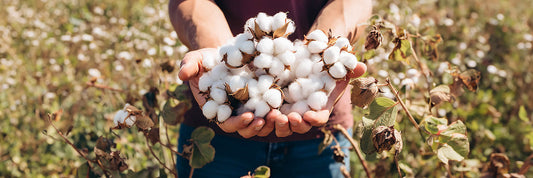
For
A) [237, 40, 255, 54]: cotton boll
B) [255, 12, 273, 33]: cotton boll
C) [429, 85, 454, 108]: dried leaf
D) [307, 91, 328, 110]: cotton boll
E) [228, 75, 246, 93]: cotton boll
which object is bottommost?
[429, 85, 454, 108]: dried leaf

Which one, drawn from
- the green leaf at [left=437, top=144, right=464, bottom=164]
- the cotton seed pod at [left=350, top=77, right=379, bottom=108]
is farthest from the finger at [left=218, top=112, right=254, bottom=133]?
the green leaf at [left=437, top=144, right=464, bottom=164]

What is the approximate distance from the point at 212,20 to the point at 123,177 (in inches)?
17.2

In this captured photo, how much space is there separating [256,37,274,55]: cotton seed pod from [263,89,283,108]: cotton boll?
0.07 m

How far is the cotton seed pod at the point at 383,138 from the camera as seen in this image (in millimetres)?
827

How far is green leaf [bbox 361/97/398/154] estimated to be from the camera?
888 millimetres

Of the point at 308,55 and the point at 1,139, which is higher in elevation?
the point at 308,55

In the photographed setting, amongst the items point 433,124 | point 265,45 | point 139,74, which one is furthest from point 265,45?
point 139,74

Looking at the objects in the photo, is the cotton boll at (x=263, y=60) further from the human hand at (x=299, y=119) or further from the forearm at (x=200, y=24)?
the forearm at (x=200, y=24)

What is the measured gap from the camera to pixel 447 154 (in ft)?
3.11

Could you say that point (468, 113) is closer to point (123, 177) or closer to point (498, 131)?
point (498, 131)

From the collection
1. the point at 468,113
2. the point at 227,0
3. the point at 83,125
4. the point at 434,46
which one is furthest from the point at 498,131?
the point at 83,125

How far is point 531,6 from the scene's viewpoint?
403 cm

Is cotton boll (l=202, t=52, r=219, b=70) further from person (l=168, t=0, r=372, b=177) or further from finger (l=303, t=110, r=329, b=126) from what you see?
finger (l=303, t=110, r=329, b=126)

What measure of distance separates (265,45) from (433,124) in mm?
435
